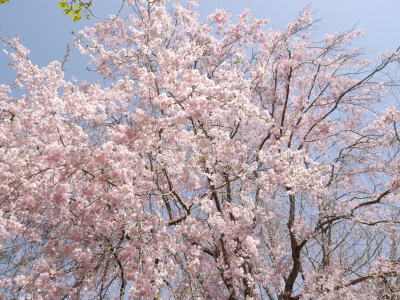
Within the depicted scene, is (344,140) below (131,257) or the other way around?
the other way around

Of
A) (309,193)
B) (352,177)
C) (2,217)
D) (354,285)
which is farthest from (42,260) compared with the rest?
(352,177)

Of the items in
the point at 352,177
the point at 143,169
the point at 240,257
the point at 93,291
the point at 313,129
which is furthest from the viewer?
the point at 313,129

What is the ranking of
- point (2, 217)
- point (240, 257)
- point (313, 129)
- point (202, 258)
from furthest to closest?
point (313, 129)
point (202, 258)
point (240, 257)
point (2, 217)

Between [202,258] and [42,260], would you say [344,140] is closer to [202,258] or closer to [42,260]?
[202,258]

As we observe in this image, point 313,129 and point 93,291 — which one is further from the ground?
point 313,129

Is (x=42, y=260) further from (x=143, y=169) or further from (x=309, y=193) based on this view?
(x=309, y=193)

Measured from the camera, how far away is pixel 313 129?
33.3ft

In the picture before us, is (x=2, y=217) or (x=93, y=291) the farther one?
(x=93, y=291)

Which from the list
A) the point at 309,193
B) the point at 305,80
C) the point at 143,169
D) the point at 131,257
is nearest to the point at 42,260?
the point at 131,257

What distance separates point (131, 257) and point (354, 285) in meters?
4.50

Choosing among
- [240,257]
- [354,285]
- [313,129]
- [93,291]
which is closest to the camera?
[93,291]

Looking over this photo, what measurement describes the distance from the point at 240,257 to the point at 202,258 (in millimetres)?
1358

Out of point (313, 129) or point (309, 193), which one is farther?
point (313, 129)

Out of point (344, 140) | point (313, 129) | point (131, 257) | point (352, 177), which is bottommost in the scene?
point (131, 257)
